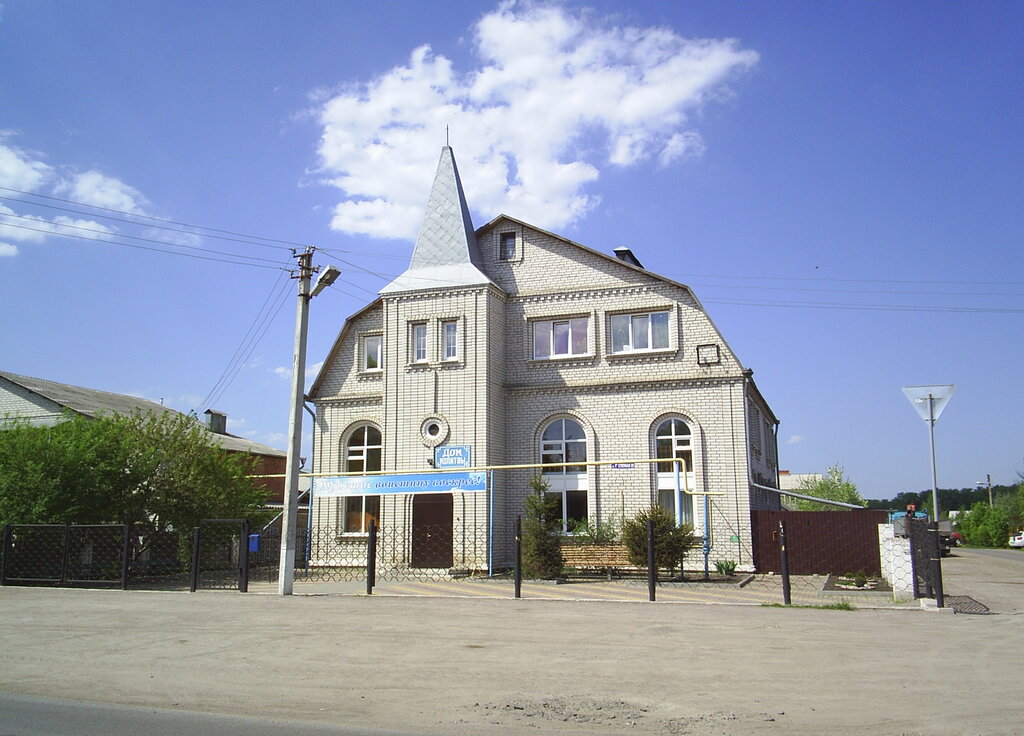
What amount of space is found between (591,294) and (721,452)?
18.8 ft

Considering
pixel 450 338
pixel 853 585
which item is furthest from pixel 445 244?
pixel 853 585

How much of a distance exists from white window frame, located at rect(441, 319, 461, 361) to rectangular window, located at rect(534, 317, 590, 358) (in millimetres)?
2421

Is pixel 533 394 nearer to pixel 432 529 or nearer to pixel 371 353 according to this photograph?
pixel 432 529

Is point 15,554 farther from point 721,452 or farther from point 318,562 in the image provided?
point 721,452

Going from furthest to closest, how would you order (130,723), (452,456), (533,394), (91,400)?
1. (91,400)
2. (533,394)
3. (452,456)
4. (130,723)

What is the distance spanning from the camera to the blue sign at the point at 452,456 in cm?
2105

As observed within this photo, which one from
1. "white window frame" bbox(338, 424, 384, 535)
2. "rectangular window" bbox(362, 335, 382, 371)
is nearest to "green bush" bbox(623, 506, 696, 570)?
"white window frame" bbox(338, 424, 384, 535)

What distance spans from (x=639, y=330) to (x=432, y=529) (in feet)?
26.0

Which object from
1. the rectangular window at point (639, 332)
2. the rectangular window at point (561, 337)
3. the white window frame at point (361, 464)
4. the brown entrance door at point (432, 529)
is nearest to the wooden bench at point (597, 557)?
the brown entrance door at point (432, 529)

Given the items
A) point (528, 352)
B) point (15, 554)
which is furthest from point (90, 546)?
point (528, 352)

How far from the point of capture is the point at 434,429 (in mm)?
21750

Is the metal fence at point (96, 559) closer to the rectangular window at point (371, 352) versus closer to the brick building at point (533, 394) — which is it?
the brick building at point (533, 394)

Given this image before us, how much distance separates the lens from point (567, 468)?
21641 mm

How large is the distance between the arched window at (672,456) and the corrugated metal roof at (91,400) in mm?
14218
